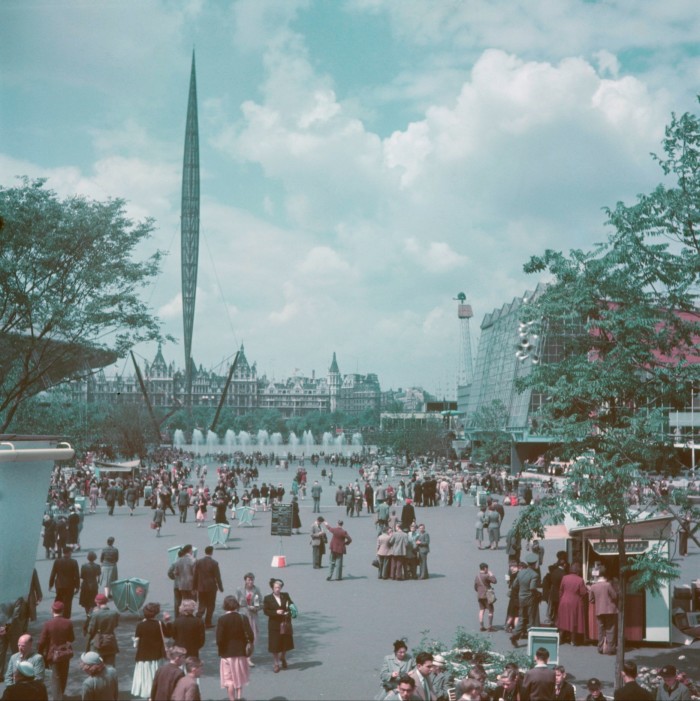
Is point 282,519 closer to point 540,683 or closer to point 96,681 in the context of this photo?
point 540,683

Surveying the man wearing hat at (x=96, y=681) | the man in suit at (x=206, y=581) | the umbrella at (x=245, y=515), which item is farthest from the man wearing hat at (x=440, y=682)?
the umbrella at (x=245, y=515)

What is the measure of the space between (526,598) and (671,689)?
480cm

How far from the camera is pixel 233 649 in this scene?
31.7ft

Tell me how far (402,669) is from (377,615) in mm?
6033

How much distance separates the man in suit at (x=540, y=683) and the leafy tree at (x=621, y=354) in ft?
7.23

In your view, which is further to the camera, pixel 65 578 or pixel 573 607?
pixel 65 578

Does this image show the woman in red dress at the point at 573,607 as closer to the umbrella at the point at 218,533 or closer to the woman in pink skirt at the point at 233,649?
the woman in pink skirt at the point at 233,649

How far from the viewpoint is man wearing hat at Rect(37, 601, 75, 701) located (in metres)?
9.47

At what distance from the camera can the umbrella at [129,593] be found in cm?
1399

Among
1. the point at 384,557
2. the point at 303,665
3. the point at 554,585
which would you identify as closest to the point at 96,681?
the point at 303,665

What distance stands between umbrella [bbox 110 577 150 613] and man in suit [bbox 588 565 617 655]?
7.29 m

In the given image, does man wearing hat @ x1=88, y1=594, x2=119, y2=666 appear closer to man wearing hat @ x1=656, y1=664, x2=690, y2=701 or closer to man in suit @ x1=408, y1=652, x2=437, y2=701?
man in suit @ x1=408, y1=652, x2=437, y2=701

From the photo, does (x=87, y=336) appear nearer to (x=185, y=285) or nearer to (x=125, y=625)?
(x=125, y=625)

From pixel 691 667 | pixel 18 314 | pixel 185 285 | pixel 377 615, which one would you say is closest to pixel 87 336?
pixel 18 314
